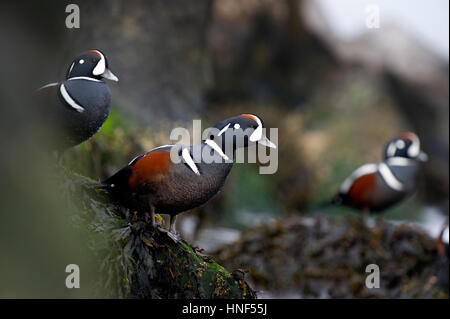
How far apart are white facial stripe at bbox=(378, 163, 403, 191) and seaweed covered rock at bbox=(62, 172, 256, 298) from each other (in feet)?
14.2

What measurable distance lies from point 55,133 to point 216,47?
39.5 feet

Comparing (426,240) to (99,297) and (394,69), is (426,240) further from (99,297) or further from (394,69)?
(394,69)

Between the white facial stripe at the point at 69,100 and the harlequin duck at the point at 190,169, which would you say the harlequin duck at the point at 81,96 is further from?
the harlequin duck at the point at 190,169

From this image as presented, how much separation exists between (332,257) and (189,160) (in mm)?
4355

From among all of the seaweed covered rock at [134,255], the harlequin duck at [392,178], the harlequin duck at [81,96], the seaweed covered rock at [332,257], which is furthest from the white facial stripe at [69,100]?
the harlequin duck at [392,178]

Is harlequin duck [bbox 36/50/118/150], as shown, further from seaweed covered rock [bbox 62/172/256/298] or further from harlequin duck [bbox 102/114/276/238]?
harlequin duck [bbox 102/114/276/238]

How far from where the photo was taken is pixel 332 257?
6668 millimetres

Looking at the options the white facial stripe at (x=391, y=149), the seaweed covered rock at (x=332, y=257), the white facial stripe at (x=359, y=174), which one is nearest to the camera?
the seaweed covered rock at (x=332, y=257)

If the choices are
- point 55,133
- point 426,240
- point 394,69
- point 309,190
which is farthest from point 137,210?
point 394,69

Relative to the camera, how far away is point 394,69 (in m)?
15.0

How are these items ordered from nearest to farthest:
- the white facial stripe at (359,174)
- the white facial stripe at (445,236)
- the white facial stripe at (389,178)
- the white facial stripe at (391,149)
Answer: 1. the white facial stripe at (445,236)
2. the white facial stripe at (389,178)
3. the white facial stripe at (391,149)
4. the white facial stripe at (359,174)

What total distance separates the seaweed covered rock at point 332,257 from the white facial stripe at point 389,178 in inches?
19.0

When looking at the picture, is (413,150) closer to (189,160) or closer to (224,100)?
(189,160)

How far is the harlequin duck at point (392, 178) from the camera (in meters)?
7.05
